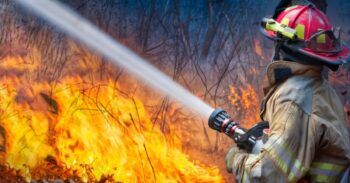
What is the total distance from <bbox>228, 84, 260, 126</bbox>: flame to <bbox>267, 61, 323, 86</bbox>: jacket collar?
10.4 ft

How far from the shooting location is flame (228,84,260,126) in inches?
257

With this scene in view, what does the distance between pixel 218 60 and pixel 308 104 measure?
3.39 meters

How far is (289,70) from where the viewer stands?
10.8ft

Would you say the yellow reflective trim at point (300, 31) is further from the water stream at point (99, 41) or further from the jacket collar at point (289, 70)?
the water stream at point (99, 41)

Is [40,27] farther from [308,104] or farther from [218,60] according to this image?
[308,104]

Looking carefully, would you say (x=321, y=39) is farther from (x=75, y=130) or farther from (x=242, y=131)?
(x=75, y=130)

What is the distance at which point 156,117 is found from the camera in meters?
6.45

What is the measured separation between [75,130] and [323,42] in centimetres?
370

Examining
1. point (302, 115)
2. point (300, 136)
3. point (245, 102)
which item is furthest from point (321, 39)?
point (245, 102)

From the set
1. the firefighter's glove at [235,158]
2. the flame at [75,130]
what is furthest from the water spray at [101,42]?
the firefighter's glove at [235,158]

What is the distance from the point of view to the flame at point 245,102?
21.4ft

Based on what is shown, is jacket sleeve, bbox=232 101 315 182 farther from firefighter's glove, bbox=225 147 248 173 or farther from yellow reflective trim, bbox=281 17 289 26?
yellow reflective trim, bbox=281 17 289 26

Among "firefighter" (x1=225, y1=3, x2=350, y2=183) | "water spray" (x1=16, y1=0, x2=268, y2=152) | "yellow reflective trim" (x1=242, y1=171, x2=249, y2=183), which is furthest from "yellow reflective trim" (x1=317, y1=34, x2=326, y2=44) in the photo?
"water spray" (x1=16, y1=0, x2=268, y2=152)

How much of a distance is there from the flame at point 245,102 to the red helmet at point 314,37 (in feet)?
10.2
